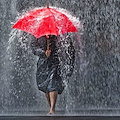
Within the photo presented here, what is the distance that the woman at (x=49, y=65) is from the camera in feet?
22.1

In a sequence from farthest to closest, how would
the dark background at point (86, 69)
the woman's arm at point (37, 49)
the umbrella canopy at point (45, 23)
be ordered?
the dark background at point (86, 69) < the woman's arm at point (37, 49) < the umbrella canopy at point (45, 23)

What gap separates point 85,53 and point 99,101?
1.16m

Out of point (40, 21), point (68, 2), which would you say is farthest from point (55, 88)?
point (68, 2)

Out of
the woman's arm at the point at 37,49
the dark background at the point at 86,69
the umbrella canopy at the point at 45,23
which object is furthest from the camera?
the dark background at the point at 86,69

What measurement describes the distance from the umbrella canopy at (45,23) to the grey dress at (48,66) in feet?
1.23

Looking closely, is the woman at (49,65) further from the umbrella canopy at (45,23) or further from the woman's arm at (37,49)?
the umbrella canopy at (45,23)

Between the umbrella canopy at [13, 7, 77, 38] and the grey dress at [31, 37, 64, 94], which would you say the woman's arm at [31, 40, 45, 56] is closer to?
the grey dress at [31, 37, 64, 94]

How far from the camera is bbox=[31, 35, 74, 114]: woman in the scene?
265 inches

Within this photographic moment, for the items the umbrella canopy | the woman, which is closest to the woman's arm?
the woman

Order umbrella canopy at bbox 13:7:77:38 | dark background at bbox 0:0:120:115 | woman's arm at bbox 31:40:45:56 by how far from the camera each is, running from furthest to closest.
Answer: dark background at bbox 0:0:120:115 → woman's arm at bbox 31:40:45:56 → umbrella canopy at bbox 13:7:77:38

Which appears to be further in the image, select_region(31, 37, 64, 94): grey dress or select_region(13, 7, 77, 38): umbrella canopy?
select_region(31, 37, 64, 94): grey dress

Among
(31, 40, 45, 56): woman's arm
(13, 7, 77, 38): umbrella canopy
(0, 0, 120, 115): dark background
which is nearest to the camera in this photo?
(13, 7, 77, 38): umbrella canopy

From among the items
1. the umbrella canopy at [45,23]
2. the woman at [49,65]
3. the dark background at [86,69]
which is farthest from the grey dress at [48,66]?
the dark background at [86,69]

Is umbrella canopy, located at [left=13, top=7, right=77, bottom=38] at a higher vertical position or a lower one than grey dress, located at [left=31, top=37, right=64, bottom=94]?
higher
